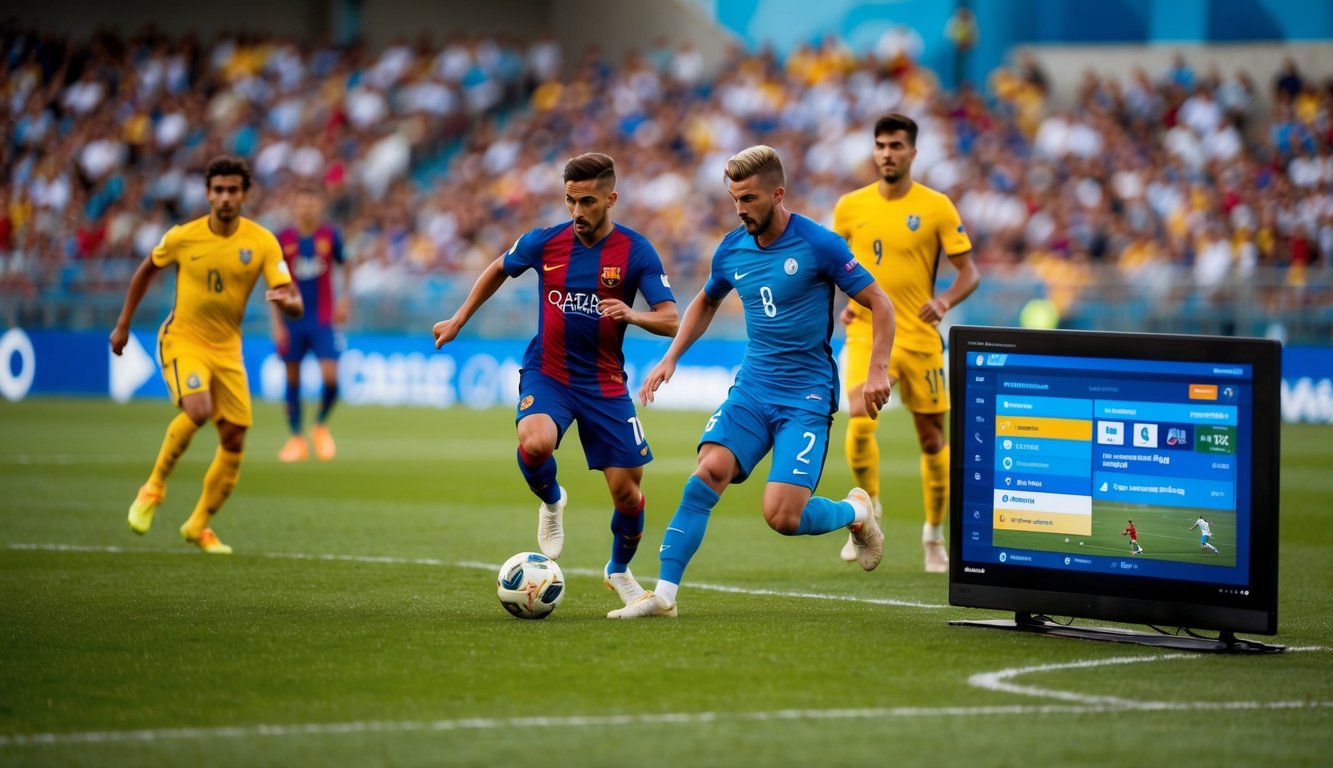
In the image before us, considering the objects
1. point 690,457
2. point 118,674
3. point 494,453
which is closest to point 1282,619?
→ point 118,674

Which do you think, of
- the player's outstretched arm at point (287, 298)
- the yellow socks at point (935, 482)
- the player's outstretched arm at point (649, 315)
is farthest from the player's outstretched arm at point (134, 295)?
the yellow socks at point (935, 482)

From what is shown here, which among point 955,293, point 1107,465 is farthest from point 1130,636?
point 955,293

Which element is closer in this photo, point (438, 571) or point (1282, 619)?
point (1282, 619)

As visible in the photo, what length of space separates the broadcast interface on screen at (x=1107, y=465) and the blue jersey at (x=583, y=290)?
1.67 meters

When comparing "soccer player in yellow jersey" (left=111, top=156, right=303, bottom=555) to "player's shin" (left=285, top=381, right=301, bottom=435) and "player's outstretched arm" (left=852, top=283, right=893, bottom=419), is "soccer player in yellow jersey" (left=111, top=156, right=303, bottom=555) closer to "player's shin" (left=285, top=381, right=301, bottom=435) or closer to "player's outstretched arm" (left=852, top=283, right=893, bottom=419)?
"player's outstretched arm" (left=852, top=283, right=893, bottom=419)

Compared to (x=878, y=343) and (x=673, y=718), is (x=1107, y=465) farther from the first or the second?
(x=673, y=718)

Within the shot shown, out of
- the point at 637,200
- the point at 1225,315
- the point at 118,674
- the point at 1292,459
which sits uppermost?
the point at 637,200

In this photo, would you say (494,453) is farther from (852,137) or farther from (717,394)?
(852,137)

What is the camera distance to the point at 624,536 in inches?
342

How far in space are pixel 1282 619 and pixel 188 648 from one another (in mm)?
5042

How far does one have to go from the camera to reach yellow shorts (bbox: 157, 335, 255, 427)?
35.8ft

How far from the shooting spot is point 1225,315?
2214 cm

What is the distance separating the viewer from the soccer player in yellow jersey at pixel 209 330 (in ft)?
35.6

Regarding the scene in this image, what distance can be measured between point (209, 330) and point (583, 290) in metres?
3.39
